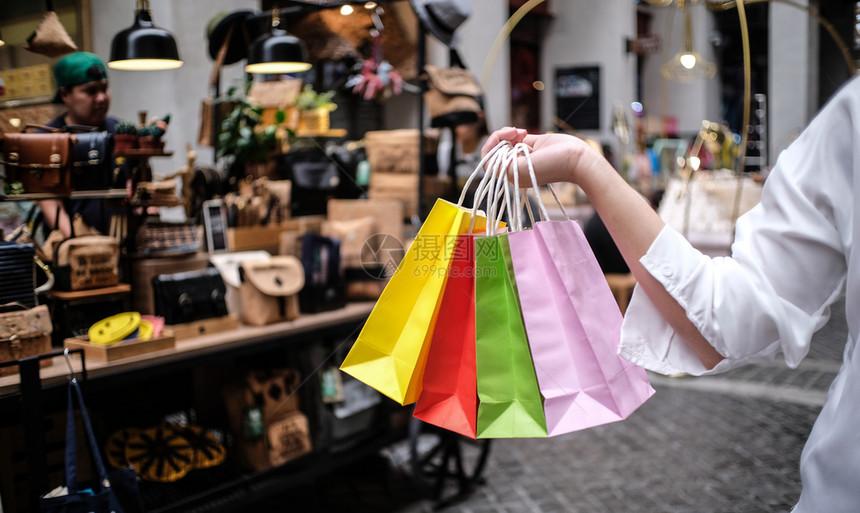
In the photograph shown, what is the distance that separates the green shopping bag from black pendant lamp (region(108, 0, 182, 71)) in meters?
2.58

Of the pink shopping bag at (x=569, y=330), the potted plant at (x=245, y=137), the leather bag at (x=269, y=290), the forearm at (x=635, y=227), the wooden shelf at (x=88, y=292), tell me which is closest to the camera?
the forearm at (x=635, y=227)

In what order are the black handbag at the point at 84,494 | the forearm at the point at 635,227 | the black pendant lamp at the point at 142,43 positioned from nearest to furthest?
1. the forearm at the point at 635,227
2. the black handbag at the point at 84,494
3. the black pendant lamp at the point at 142,43

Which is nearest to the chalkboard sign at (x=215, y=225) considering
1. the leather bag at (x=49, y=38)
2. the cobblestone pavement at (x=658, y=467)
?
the leather bag at (x=49, y=38)

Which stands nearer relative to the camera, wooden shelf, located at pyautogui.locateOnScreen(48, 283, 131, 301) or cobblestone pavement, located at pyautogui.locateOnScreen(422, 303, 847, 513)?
wooden shelf, located at pyautogui.locateOnScreen(48, 283, 131, 301)

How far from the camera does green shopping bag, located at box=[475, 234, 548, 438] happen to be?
129 cm

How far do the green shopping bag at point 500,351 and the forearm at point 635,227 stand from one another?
0.21 m

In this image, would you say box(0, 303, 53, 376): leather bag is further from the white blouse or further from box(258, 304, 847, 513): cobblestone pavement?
the white blouse

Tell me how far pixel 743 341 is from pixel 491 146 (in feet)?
1.98

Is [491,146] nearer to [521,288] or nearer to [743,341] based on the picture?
[521,288]

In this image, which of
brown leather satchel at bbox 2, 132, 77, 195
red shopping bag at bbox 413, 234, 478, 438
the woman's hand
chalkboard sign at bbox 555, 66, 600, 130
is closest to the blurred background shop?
brown leather satchel at bbox 2, 132, 77, 195

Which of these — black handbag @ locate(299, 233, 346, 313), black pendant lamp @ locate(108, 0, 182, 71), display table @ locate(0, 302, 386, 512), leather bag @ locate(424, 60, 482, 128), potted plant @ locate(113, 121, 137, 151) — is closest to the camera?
display table @ locate(0, 302, 386, 512)

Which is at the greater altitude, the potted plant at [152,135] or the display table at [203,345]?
the potted plant at [152,135]

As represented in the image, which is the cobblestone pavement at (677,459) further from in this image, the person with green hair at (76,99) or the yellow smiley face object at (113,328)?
the person with green hair at (76,99)

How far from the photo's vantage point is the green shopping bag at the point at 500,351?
1.29m
